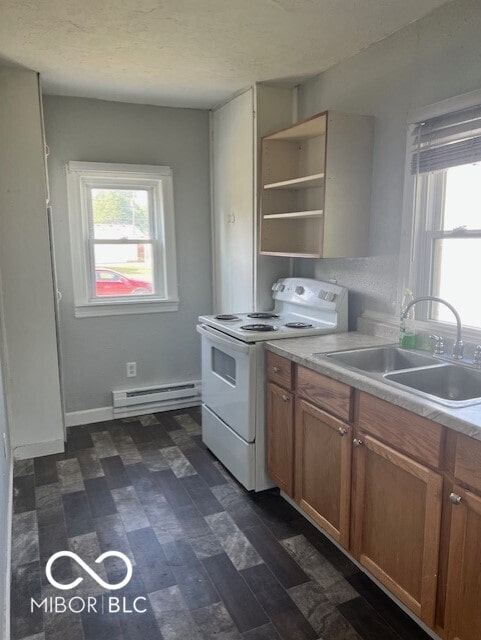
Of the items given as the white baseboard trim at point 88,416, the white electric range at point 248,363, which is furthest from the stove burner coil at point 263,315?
the white baseboard trim at point 88,416

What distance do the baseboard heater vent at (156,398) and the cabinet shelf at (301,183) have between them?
183cm

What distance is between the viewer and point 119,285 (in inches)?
148

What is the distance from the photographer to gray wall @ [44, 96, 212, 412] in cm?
342

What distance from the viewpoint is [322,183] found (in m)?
2.64

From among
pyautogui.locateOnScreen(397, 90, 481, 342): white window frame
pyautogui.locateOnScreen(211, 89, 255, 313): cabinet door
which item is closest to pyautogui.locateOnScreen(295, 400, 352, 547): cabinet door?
pyautogui.locateOnScreen(397, 90, 481, 342): white window frame

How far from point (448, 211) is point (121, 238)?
240 centimetres

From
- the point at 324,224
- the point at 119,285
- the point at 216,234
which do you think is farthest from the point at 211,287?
the point at 324,224

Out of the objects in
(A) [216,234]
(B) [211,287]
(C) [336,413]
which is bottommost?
(C) [336,413]

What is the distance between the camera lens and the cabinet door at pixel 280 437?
235 cm

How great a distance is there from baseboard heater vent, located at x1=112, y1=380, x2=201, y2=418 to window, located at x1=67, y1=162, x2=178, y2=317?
0.65m

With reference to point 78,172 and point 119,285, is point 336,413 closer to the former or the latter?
point 119,285

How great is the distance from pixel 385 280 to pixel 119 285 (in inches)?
83.7

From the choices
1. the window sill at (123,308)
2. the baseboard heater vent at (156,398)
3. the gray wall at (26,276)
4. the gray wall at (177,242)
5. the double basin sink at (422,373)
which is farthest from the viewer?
the baseboard heater vent at (156,398)

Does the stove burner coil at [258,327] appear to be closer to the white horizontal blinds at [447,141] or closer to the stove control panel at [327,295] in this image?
the stove control panel at [327,295]
